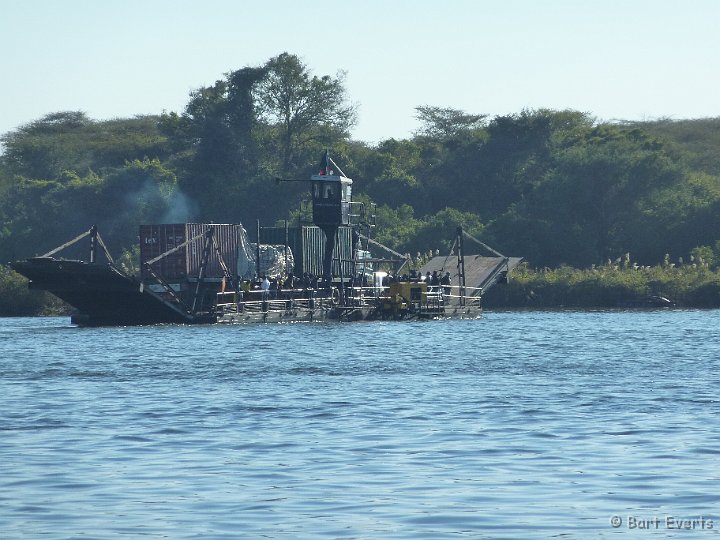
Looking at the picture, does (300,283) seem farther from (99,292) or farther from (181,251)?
(99,292)

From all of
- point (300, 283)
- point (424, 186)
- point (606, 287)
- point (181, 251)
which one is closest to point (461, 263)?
point (300, 283)

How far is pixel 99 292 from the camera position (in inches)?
2315

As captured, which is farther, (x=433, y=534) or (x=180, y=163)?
(x=180, y=163)

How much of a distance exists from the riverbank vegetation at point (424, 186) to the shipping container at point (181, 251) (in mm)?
18291

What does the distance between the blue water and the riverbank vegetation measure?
45.3 meters

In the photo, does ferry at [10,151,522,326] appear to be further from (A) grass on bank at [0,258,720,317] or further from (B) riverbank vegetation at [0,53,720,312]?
(B) riverbank vegetation at [0,53,720,312]

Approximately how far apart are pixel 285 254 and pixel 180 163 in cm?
4341

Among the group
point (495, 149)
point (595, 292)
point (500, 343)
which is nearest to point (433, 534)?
point (500, 343)

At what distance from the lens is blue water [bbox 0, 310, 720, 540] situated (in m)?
16.2

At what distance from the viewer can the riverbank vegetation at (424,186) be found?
90562 mm

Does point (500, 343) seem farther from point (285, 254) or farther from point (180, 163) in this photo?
point (180, 163)

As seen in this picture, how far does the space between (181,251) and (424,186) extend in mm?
48394

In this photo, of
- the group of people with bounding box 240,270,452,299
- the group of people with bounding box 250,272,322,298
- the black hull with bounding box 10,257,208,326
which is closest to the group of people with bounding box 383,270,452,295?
the group of people with bounding box 240,270,452,299

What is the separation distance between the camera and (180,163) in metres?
110
